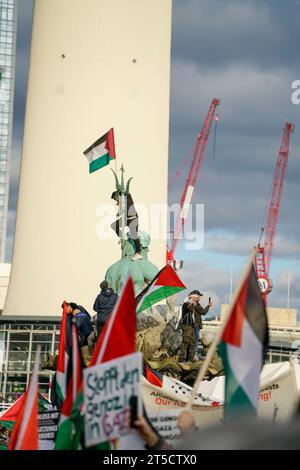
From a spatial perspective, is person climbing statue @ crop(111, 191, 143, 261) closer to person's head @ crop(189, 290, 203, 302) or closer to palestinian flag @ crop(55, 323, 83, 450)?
person's head @ crop(189, 290, 203, 302)

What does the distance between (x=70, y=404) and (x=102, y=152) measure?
2738 centimetres

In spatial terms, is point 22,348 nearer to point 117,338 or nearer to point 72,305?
point 72,305

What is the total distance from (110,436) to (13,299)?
191ft

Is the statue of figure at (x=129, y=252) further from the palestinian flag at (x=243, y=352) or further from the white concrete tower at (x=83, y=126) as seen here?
the white concrete tower at (x=83, y=126)

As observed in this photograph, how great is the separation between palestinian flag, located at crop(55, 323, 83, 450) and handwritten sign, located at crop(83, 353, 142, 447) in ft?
3.72

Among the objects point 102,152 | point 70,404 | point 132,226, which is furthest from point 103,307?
point 102,152

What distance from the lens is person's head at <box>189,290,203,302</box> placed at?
2592cm

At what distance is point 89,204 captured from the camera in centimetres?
6681

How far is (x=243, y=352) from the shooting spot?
9.48 metres

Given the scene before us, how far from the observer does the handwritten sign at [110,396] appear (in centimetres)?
898

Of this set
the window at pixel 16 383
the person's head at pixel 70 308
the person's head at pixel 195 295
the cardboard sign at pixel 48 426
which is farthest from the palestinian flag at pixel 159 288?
the window at pixel 16 383

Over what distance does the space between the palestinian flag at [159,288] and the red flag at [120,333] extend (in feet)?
53.8

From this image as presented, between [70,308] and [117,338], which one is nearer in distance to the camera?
[117,338]
